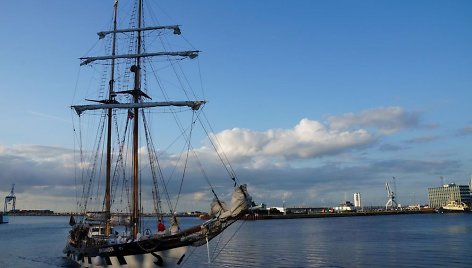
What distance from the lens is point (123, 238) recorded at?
3788 centimetres

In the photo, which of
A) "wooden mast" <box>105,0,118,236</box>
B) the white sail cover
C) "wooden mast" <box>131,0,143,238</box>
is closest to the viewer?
the white sail cover

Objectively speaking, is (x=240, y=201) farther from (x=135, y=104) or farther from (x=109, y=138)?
(x=109, y=138)

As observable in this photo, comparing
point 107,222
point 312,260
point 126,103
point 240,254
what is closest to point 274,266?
point 312,260

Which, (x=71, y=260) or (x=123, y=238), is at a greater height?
(x=123, y=238)

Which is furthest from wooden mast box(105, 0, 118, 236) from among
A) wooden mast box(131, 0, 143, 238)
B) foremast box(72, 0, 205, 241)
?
wooden mast box(131, 0, 143, 238)

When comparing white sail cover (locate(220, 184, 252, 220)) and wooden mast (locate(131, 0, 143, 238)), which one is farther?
wooden mast (locate(131, 0, 143, 238))

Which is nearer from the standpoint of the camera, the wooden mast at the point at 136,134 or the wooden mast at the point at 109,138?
the wooden mast at the point at 136,134

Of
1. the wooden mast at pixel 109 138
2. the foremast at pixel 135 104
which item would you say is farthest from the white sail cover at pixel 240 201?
the wooden mast at pixel 109 138

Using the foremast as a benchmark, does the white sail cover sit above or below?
below

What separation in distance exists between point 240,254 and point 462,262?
86.8 feet

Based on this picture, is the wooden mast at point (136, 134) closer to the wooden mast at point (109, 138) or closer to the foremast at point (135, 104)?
the foremast at point (135, 104)

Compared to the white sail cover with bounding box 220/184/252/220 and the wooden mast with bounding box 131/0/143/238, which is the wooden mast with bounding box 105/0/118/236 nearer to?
the wooden mast with bounding box 131/0/143/238

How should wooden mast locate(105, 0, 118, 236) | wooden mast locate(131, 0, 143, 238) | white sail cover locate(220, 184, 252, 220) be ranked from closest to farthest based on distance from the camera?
white sail cover locate(220, 184, 252, 220)
wooden mast locate(131, 0, 143, 238)
wooden mast locate(105, 0, 118, 236)

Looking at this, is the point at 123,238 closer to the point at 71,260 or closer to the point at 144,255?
the point at 144,255
